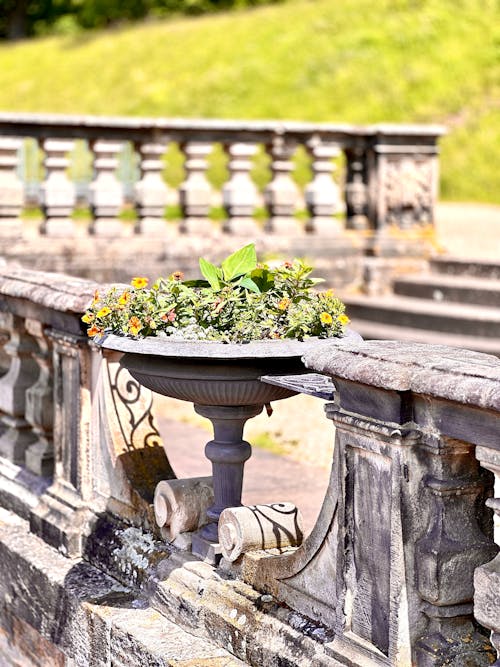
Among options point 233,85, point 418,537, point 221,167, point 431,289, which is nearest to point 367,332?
point 431,289

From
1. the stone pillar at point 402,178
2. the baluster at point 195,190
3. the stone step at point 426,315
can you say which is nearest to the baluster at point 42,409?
the stone step at point 426,315

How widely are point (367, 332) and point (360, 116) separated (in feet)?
40.1

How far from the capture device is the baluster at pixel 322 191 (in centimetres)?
1082

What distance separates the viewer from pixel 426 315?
988cm

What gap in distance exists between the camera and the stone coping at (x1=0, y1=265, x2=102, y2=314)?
4.61m

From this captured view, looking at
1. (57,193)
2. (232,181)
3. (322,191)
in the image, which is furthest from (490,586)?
(322,191)

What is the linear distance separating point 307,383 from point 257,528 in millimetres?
514

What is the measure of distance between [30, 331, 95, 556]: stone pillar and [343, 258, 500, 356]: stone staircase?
15.8 feet

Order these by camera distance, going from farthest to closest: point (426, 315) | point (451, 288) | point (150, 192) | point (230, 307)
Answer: point (451, 288), point (150, 192), point (426, 315), point (230, 307)

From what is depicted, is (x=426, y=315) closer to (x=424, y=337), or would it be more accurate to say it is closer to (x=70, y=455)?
(x=424, y=337)

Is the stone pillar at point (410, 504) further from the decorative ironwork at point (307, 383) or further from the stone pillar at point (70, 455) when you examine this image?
the stone pillar at point (70, 455)

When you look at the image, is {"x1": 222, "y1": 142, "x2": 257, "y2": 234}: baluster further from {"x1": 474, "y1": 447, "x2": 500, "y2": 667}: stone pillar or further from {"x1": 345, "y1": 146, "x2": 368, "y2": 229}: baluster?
{"x1": 474, "y1": 447, "x2": 500, "y2": 667}: stone pillar

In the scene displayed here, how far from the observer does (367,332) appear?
33.5 ft

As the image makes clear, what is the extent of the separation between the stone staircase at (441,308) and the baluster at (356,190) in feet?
2.29
